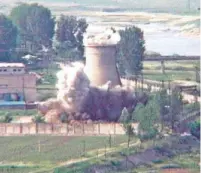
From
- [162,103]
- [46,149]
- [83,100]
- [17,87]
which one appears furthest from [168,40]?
[46,149]

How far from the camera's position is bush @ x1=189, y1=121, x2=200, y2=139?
73.1ft

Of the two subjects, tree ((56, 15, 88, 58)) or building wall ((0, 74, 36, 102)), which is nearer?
building wall ((0, 74, 36, 102))

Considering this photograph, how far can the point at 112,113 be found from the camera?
23859 millimetres

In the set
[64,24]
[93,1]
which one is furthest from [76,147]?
[93,1]

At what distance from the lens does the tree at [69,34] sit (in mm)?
33938

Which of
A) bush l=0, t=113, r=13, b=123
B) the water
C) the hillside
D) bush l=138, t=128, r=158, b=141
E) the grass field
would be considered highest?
the hillside

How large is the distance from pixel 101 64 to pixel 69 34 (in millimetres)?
8604

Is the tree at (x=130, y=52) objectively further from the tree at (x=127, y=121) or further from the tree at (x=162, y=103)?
the tree at (x=162, y=103)

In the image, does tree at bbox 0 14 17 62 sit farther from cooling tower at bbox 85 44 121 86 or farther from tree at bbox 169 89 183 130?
tree at bbox 169 89 183 130

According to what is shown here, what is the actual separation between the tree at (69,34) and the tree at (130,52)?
1928 mm

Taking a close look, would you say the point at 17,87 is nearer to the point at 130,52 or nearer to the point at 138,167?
the point at 130,52

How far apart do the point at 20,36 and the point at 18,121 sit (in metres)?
12.1

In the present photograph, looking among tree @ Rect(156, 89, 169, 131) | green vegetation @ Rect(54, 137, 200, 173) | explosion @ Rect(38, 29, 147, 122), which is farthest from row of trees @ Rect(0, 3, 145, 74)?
green vegetation @ Rect(54, 137, 200, 173)

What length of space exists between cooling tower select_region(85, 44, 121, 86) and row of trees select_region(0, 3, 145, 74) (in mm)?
4499
